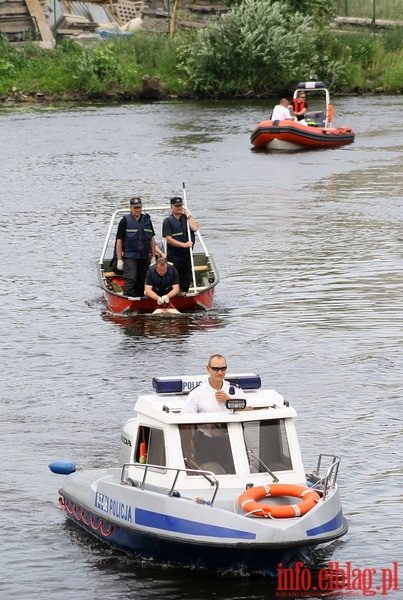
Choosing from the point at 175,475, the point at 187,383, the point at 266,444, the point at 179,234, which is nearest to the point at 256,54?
the point at 179,234

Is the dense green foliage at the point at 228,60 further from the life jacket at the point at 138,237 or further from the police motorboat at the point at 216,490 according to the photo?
the police motorboat at the point at 216,490

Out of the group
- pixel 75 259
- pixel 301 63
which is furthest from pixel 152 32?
pixel 75 259

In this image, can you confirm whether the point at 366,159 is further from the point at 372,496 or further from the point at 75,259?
the point at 372,496

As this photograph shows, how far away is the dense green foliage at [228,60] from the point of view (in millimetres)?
64062

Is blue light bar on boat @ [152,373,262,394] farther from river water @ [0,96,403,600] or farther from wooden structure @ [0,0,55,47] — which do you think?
wooden structure @ [0,0,55,47]

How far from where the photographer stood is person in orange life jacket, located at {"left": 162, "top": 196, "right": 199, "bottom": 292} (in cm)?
2356

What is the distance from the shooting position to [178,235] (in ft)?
77.9

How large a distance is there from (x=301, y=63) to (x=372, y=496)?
51188 mm

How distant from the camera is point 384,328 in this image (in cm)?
2345

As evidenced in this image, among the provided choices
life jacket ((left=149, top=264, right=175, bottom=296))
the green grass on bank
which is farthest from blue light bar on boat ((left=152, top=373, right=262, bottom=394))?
the green grass on bank

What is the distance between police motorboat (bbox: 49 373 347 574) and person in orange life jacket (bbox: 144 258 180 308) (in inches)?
364

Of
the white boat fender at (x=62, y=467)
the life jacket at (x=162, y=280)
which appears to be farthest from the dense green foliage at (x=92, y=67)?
the white boat fender at (x=62, y=467)

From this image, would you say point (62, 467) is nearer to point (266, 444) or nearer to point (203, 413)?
point (203, 413)

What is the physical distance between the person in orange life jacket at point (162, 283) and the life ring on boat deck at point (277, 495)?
10.7 meters
